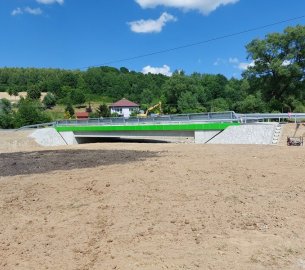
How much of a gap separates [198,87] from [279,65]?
195ft

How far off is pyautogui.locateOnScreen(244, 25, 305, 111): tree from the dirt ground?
1651 inches

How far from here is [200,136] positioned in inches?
1265

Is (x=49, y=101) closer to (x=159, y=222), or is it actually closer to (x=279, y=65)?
(x=279, y=65)

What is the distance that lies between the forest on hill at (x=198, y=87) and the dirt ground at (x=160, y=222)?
4300 cm

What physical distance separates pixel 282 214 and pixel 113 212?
3.76 meters

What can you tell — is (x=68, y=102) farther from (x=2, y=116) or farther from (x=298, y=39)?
(x=298, y=39)

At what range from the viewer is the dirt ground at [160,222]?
653 centimetres

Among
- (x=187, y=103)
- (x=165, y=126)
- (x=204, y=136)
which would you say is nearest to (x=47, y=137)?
(x=165, y=126)

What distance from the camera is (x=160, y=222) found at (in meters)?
8.21

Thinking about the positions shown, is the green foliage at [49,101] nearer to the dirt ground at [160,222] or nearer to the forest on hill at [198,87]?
the forest on hill at [198,87]

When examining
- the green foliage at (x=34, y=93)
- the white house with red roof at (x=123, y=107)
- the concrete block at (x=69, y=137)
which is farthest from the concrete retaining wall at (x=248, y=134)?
the green foliage at (x=34, y=93)

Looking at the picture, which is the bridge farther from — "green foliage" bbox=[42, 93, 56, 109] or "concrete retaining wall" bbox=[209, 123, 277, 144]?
"green foliage" bbox=[42, 93, 56, 109]

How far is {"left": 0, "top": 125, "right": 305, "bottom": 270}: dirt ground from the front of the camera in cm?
653

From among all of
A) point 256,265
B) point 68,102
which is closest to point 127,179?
point 256,265
